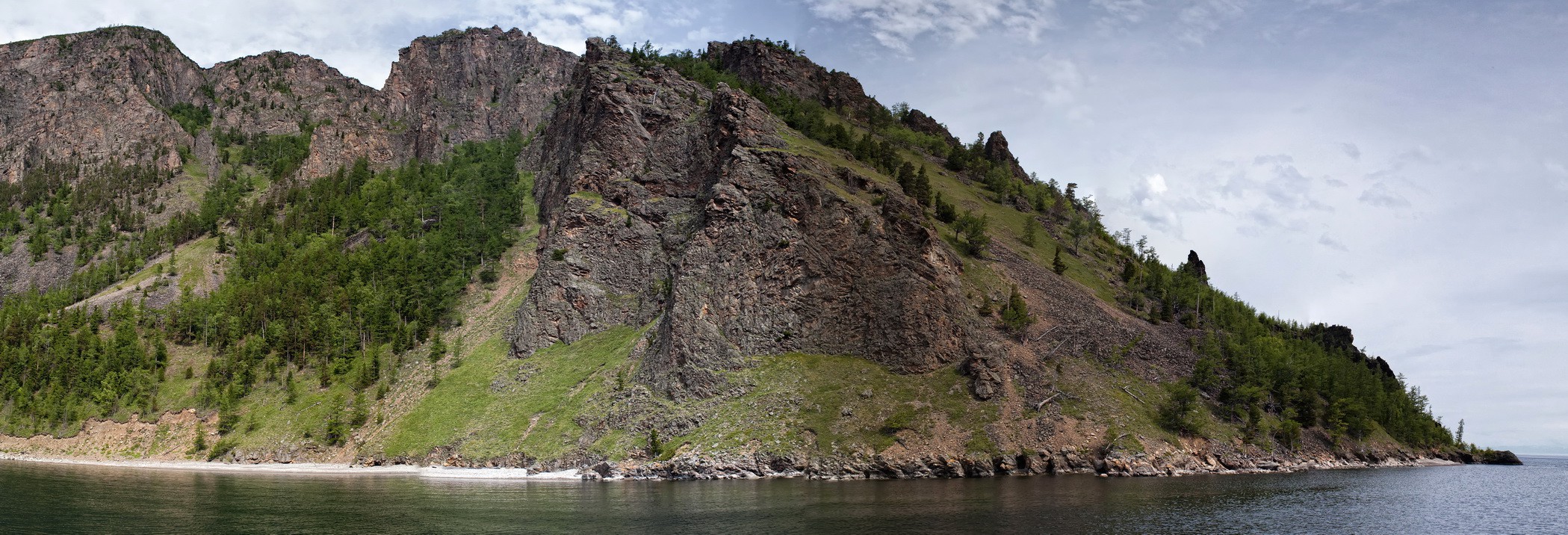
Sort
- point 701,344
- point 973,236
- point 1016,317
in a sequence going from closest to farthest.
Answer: point 701,344, point 1016,317, point 973,236

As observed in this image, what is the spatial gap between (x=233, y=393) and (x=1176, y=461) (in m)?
145

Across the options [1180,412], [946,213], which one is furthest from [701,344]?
[946,213]

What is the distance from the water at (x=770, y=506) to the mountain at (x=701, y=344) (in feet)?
37.8

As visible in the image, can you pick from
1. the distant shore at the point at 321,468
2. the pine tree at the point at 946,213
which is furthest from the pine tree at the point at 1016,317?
the distant shore at the point at 321,468

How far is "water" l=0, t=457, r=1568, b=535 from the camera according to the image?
59.1 metres

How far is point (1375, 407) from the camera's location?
500 feet

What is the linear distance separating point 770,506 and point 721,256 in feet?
205

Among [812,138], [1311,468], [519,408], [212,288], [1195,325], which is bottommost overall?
[1311,468]

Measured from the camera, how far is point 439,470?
360ft

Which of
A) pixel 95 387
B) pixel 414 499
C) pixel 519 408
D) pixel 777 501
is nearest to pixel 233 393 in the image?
pixel 95 387

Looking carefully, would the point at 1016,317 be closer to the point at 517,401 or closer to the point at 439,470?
the point at 517,401

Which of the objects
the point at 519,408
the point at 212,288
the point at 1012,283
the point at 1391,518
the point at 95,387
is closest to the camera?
the point at 1391,518

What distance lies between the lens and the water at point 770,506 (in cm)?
5906

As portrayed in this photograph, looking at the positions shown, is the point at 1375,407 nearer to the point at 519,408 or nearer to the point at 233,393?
the point at 519,408
